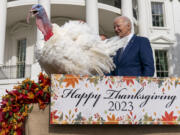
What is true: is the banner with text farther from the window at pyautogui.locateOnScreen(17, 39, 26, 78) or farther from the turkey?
the window at pyautogui.locateOnScreen(17, 39, 26, 78)

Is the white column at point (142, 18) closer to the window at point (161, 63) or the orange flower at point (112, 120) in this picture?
the window at point (161, 63)

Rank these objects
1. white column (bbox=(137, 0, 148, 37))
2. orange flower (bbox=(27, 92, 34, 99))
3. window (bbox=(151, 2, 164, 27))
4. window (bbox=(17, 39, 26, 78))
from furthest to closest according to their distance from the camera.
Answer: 1. window (bbox=(151, 2, 164, 27))
2. white column (bbox=(137, 0, 148, 37))
3. window (bbox=(17, 39, 26, 78))
4. orange flower (bbox=(27, 92, 34, 99))

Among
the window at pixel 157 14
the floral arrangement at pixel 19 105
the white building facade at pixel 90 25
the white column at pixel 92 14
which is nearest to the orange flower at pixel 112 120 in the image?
the floral arrangement at pixel 19 105

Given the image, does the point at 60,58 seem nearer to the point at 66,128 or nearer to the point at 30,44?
the point at 66,128

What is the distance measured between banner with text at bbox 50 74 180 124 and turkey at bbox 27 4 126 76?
391mm

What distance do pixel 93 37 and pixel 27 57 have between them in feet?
42.3

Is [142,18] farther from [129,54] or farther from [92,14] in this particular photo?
[129,54]

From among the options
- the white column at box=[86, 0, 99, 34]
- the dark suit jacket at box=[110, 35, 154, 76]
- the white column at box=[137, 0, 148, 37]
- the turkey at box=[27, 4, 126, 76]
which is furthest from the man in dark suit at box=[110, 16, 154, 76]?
the white column at box=[137, 0, 148, 37]

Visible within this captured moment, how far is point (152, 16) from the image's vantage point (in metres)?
17.2

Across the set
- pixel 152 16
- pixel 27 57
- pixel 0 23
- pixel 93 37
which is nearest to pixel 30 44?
pixel 27 57

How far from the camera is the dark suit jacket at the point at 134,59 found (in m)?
2.40

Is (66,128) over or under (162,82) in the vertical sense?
under

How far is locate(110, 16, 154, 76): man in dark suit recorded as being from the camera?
241 cm

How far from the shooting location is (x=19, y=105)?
5.86ft
